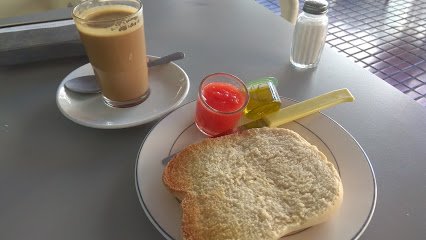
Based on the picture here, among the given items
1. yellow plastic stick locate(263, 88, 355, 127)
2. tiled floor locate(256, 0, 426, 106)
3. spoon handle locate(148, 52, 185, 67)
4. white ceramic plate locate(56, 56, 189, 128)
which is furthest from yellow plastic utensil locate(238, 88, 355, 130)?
tiled floor locate(256, 0, 426, 106)

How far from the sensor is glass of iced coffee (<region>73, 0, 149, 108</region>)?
0.78m

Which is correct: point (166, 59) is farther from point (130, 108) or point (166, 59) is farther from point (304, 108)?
point (304, 108)

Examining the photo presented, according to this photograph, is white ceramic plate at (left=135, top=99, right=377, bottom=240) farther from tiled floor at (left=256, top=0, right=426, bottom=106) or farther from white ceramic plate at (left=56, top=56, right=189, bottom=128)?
tiled floor at (left=256, top=0, right=426, bottom=106)

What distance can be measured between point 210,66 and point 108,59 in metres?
0.33

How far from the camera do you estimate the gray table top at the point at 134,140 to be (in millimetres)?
648

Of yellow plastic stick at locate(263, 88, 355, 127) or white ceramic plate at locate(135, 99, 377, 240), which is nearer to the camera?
white ceramic plate at locate(135, 99, 377, 240)

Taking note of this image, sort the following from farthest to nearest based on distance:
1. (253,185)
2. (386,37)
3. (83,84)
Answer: (386,37) < (83,84) < (253,185)

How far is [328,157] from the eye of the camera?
723 mm

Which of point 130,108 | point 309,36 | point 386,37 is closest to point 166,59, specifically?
point 130,108

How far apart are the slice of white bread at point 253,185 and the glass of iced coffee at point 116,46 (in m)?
0.26

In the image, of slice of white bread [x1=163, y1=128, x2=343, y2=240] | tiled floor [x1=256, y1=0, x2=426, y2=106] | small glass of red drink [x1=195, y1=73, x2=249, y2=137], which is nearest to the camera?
slice of white bread [x1=163, y1=128, x2=343, y2=240]

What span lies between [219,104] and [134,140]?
0.70 ft

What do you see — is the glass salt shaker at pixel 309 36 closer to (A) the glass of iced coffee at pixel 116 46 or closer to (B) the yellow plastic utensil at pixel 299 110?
(B) the yellow plastic utensil at pixel 299 110

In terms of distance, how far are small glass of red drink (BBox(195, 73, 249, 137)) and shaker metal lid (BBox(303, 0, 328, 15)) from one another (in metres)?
0.30
